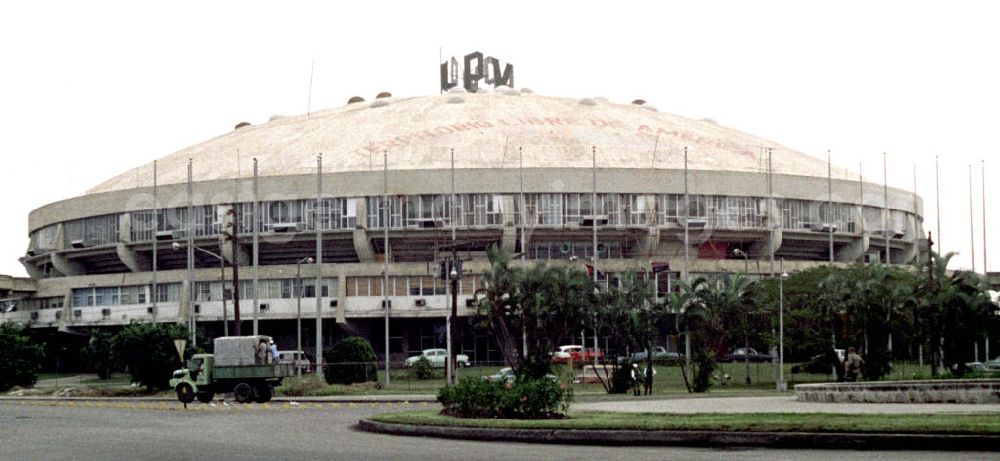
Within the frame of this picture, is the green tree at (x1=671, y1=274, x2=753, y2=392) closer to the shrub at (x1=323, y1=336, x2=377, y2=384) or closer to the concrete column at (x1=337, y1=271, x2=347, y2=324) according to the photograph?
the shrub at (x1=323, y1=336, x2=377, y2=384)

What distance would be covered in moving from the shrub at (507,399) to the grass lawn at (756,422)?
578 millimetres

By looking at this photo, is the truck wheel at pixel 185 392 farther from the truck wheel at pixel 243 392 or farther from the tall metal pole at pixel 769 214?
the tall metal pole at pixel 769 214

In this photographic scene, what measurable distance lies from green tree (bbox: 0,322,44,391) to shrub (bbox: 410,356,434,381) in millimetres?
21622

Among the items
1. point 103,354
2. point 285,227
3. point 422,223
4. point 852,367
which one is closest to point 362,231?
point 422,223

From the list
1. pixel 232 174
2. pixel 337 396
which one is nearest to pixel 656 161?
pixel 232 174

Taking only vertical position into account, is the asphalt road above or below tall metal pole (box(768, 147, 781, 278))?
below

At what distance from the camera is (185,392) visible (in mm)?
53375

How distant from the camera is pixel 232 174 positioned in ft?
353

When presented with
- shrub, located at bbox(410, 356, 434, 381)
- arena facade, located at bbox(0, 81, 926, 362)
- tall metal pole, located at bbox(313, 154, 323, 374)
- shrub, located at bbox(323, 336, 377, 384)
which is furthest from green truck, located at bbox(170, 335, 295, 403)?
arena facade, located at bbox(0, 81, 926, 362)

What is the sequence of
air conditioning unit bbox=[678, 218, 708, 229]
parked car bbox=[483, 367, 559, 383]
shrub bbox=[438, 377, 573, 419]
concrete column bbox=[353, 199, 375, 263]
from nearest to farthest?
shrub bbox=[438, 377, 573, 419], parked car bbox=[483, 367, 559, 383], concrete column bbox=[353, 199, 375, 263], air conditioning unit bbox=[678, 218, 708, 229]

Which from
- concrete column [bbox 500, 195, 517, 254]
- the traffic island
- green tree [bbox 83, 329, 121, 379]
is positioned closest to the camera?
the traffic island

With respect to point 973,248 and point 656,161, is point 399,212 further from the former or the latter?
point 973,248

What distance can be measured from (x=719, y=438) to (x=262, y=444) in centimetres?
913

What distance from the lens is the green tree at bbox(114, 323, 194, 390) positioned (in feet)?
224
